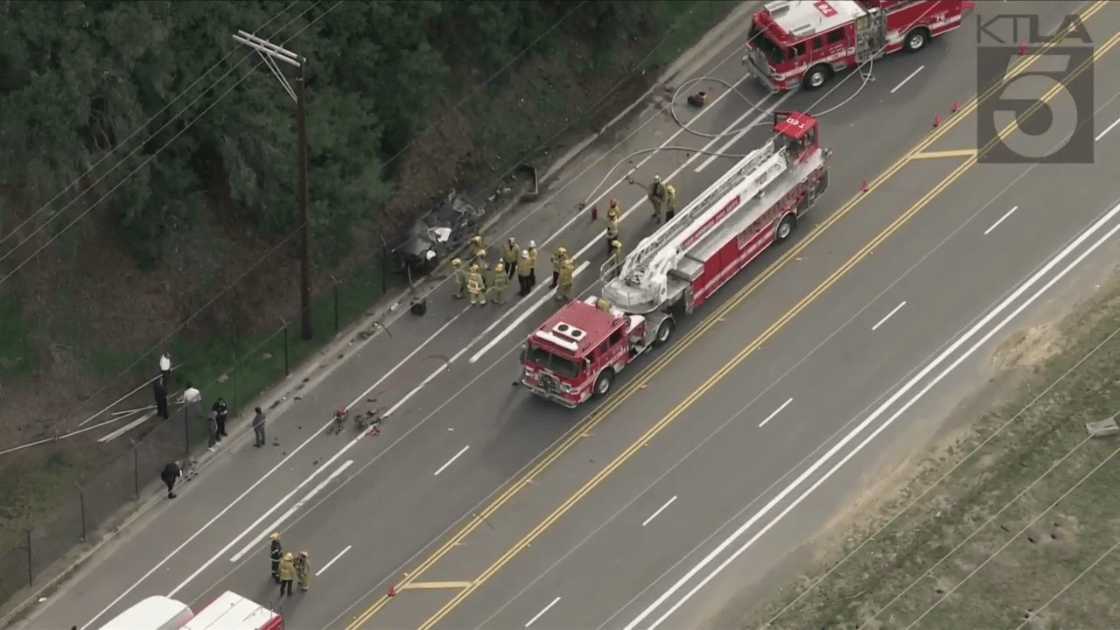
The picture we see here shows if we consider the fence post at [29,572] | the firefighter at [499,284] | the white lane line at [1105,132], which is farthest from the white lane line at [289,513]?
the white lane line at [1105,132]

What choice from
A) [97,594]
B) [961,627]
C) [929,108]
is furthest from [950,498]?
[97,594]

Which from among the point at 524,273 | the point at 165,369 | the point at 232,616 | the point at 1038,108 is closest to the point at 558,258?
the point at 524,273

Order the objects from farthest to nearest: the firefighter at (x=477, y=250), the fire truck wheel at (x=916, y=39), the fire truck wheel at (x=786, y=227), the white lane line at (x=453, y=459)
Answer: the fire truck wheel at (x=916, y=39), the fire truck wheel at (x=786, y=227), the firefighter at (x=477, y=250), the white lane line at (x=453, y=459)

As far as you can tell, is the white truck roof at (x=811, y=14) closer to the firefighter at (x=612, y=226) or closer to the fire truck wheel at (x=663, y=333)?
the firefighter at (x=612, y=226)

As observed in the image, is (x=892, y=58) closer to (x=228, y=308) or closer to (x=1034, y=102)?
(x=1034, y=102)

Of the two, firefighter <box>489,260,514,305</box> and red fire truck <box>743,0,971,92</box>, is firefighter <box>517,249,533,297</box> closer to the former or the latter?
firefighter <box>489,260,514,305</box>

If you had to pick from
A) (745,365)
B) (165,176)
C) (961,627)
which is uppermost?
(165,176)

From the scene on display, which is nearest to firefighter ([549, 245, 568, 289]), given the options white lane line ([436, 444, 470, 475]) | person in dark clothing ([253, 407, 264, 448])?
white lane line ([436, 444, 470, 475])
